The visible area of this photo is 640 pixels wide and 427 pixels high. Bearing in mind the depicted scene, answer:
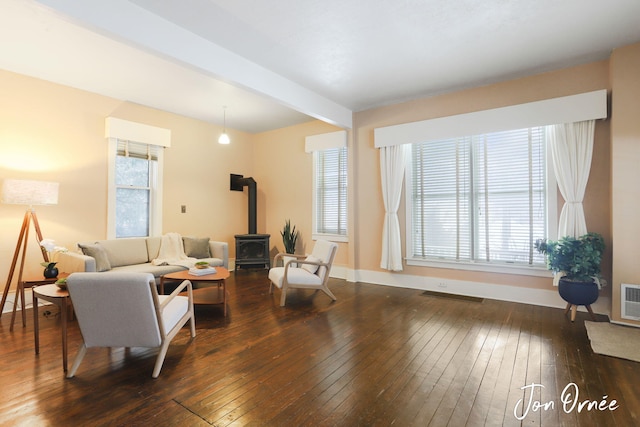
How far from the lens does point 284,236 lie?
6.34 m

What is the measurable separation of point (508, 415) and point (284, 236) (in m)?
4.88

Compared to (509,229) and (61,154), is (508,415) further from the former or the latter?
(61,154)

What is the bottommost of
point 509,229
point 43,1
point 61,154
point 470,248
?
point 470,248

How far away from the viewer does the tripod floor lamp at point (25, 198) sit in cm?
352

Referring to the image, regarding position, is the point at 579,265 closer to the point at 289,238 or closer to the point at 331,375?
the point at 331,375

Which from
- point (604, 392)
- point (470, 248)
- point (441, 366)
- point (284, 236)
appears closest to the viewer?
point (604, 392)

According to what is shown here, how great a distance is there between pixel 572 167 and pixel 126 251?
6106 millimetres

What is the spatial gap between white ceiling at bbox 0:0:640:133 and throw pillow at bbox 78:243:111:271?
225 centimetres

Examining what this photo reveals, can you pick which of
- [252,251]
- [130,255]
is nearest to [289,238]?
[252,251]

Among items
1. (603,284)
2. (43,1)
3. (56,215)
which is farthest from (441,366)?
(56,215)

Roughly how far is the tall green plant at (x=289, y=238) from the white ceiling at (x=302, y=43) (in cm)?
255
